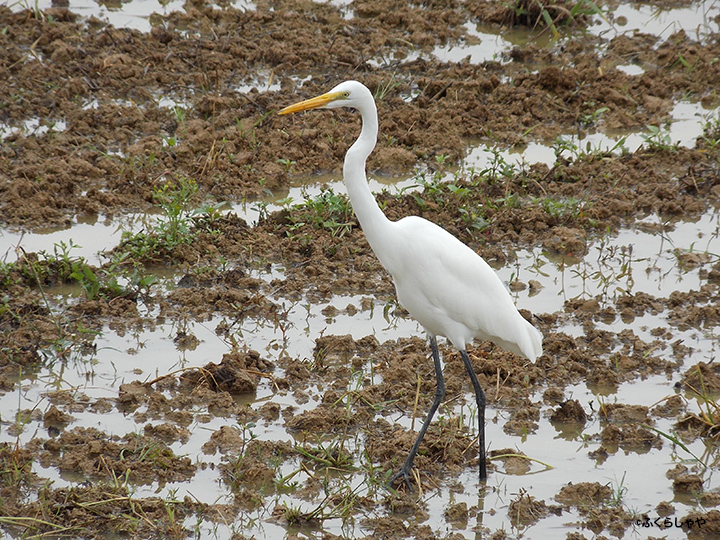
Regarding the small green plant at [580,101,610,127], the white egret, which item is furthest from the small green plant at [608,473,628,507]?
the small green plant at [580,101,610,127]

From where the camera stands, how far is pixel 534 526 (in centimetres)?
413

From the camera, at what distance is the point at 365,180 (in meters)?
4.34

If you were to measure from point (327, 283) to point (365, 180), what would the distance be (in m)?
1.79

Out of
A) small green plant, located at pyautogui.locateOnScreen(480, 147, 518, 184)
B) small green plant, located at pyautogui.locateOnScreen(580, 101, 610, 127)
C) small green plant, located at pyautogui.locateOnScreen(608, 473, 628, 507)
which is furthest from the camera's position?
small green plant, located at pyautogui.locateOnScreen(580, 101, 610, 127)

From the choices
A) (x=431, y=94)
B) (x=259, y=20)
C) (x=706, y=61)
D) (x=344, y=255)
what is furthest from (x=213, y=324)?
(x=706, y=61)

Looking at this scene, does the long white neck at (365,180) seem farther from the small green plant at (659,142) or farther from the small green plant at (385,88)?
the small green plant at (659,142)

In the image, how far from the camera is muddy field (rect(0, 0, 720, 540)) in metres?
4.28

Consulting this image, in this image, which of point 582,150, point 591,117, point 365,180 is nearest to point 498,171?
point 582,150

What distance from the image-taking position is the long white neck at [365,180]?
4.37 m

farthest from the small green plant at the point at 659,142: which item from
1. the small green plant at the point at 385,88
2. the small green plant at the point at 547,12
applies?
the small green plant at the point at 547,12

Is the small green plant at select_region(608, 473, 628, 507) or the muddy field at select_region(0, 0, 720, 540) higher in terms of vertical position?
the muddy field at select_region(0, 0, 720, 540)

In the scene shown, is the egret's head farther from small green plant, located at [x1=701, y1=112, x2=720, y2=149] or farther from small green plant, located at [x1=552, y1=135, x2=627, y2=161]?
small green plant, located at [x1=701, y1=112, x2=720, y2=149]

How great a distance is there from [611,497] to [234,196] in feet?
12.5

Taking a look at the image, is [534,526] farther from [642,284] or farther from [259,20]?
[259,20]
